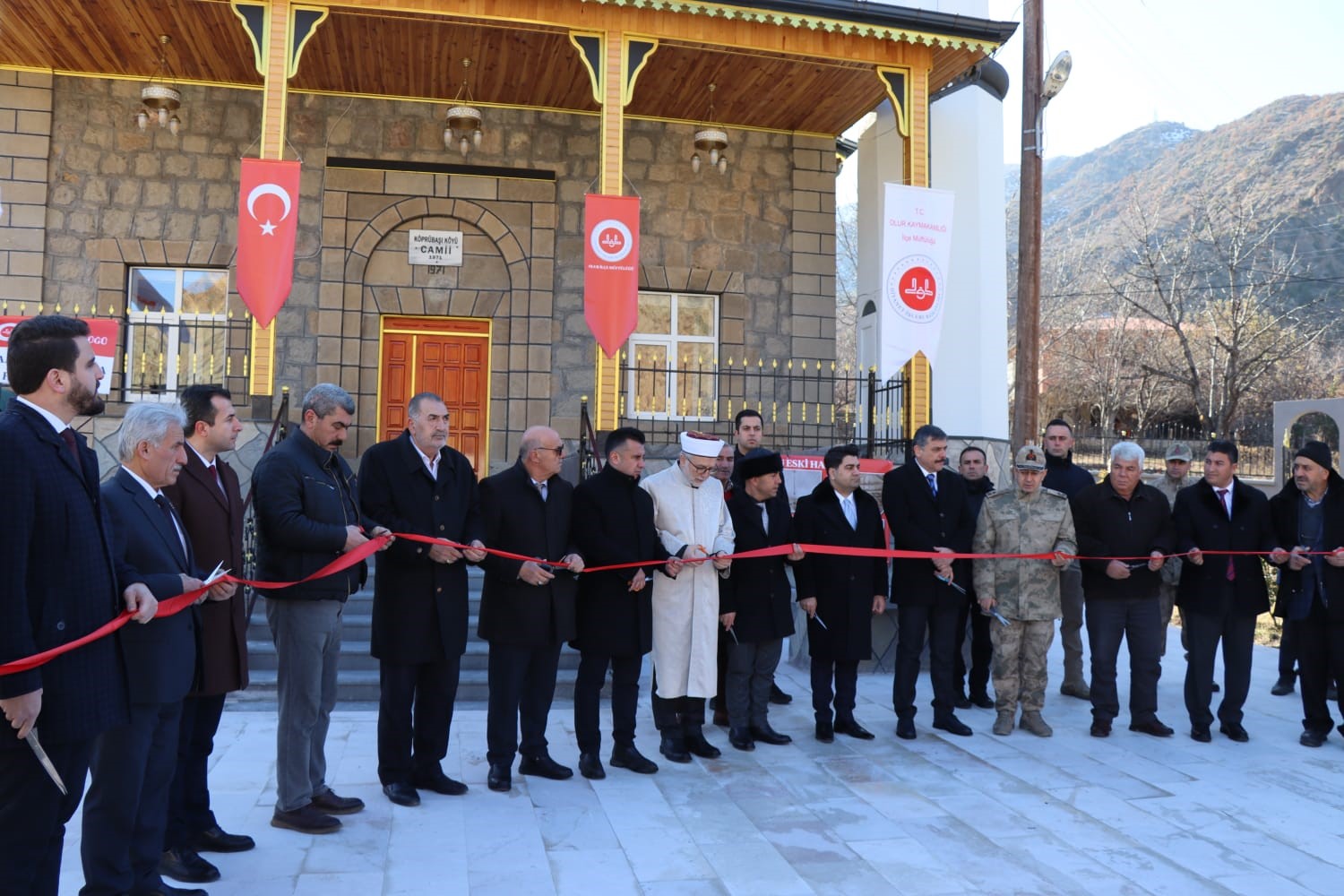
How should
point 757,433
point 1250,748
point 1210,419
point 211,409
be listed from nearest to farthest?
point 211,409
point 1250,748
point 757,433
point 1210,419

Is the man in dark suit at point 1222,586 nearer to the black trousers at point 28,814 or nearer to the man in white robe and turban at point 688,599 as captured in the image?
the man in white robe and turban at point 688,599

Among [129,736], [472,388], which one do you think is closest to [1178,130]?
[472,388]

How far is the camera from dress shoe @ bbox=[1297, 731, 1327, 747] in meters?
6.57

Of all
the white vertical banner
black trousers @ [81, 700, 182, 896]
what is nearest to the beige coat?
black trousers @ [81, 700, 182, 896]

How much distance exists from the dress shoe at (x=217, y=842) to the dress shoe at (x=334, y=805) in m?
0.53

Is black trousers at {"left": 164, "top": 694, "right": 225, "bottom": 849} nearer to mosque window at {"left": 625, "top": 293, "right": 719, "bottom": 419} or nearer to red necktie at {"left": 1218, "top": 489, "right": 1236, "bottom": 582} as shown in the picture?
red necktie at {"left": 1218, "top": 489, "right": 1236, "bottom": 582}

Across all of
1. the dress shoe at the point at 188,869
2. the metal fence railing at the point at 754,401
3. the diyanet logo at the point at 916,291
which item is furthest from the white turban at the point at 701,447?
the metal fence railing at the point at 754,401

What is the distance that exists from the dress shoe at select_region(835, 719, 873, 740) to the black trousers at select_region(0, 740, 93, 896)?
4.59m

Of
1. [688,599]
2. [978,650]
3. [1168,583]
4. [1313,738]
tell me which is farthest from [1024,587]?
[688,599]

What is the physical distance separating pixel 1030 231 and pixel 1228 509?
6.31 metres

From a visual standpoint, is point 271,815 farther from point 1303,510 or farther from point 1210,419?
point 1210,419

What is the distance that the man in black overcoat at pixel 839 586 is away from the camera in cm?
658

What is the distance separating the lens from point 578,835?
472 centimetres

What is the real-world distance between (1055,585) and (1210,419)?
78.9ft
